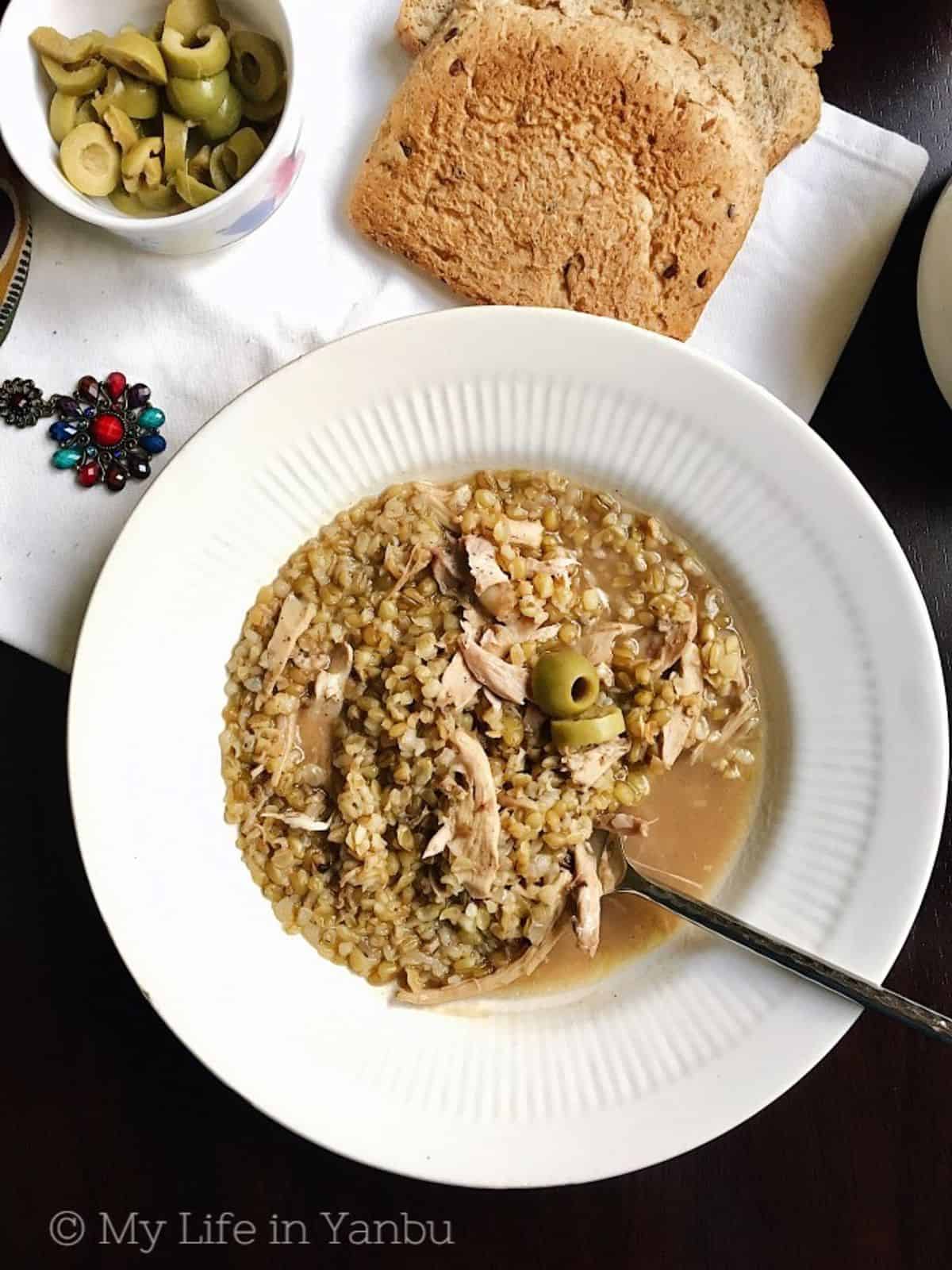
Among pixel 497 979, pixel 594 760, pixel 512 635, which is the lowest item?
pixel 497 979

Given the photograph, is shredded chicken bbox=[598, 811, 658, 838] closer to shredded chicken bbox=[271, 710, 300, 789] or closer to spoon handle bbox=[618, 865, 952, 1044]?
spoon handle bbox=[618, 865, 952, 1044]

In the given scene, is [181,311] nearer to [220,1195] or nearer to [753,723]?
[753,723]

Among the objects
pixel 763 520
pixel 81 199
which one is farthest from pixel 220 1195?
pixel 81 199

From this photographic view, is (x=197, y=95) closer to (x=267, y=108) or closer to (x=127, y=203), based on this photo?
(x=267, y=108)

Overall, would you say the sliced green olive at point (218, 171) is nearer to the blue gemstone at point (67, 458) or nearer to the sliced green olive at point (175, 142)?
the sliced green olive at point (175, 142)

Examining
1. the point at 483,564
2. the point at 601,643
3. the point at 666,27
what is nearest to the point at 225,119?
the point at 666,27
